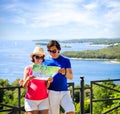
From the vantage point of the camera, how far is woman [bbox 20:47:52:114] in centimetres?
278

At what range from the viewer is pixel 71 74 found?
2.84 meters

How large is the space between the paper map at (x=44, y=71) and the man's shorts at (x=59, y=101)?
0.15 meters

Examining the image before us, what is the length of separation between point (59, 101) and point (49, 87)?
15cm

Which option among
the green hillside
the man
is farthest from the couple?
the green hillside

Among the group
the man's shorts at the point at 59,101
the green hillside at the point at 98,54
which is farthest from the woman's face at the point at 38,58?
the green hillside at the point at 98,54

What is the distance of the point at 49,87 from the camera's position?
286cm

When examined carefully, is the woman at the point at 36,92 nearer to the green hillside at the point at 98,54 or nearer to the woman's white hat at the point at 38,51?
the woman's white hat at the point at 38,51

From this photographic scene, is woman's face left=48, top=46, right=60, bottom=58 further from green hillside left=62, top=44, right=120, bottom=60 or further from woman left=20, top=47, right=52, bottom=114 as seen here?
green hillside left=62, top=44, right=120, bottom=60

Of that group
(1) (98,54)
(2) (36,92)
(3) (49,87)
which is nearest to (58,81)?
(3) (49,87)

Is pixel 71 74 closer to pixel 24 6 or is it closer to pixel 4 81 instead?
pixel 4 81

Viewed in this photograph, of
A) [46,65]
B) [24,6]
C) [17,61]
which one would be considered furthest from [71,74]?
[24,6]

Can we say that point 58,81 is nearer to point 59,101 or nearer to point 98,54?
point 59,101

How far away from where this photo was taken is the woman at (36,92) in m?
2.78

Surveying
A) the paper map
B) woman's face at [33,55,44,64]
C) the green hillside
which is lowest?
the green hillside
